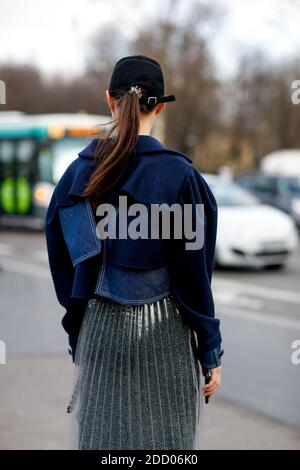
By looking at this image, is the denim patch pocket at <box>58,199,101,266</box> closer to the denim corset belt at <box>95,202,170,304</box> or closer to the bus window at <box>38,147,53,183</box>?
the denim corset belt at <box>95,202,170,304</box>

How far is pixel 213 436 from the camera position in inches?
172

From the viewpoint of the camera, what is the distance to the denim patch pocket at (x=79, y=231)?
96.7 inches

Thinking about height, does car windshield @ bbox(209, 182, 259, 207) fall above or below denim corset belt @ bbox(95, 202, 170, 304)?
above

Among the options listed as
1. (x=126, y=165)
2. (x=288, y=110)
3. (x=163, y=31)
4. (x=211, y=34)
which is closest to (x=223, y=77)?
(x=288, y=110)

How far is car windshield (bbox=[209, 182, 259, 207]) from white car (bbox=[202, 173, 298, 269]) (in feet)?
0.62

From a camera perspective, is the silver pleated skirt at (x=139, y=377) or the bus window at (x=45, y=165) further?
the bus window at (x=45, y=165)

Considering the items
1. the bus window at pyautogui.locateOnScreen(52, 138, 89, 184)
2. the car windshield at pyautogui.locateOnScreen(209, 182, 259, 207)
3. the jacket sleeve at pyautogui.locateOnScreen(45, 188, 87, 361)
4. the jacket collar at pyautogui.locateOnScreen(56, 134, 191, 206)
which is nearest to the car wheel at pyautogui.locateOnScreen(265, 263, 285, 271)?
the car windshield at pyautogui.locateOnScreen(209, 182, 259, 207)

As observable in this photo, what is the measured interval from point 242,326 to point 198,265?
5525mm

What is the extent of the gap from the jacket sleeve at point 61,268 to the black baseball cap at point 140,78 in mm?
446

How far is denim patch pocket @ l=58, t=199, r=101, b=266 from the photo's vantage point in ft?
8.05

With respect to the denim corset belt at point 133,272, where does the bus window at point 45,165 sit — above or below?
above

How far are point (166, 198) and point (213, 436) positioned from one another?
2351mm

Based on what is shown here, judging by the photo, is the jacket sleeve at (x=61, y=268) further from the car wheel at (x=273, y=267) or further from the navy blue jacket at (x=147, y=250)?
the car wheel at (x=273, y=267)

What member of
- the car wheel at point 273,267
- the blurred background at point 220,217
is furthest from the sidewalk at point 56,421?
the car wheel at point 273,267
